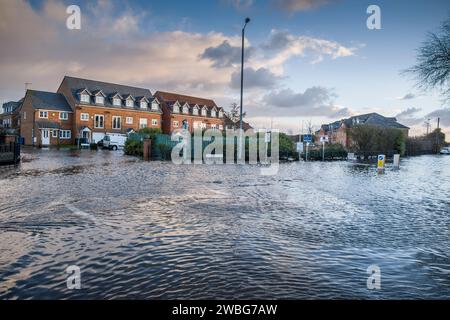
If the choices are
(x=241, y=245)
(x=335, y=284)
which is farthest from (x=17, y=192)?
(x=335, y=284)

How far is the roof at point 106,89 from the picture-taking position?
58.1 m

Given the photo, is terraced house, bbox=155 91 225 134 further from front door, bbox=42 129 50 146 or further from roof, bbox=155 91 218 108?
front door, bbox=42 129 50 146

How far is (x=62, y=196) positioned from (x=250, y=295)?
7.13 metres

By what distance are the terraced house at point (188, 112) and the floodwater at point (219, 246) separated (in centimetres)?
5833

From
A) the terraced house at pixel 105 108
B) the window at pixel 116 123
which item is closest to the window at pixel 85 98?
the terraced house at pixel 105 108

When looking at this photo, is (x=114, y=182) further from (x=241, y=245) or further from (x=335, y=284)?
(x=335, y=284)

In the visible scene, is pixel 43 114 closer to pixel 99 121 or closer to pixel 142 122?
pixel 99 121

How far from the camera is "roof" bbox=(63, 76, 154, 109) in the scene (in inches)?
2289

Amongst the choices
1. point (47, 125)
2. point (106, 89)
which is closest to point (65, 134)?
point (47, 125)

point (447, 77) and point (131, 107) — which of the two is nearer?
point (447, 77)

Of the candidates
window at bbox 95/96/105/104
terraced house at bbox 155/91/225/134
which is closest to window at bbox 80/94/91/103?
window at bbox 95/96/105/104

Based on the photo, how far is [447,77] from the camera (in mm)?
17375

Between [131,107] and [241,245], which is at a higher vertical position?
[131,107]
